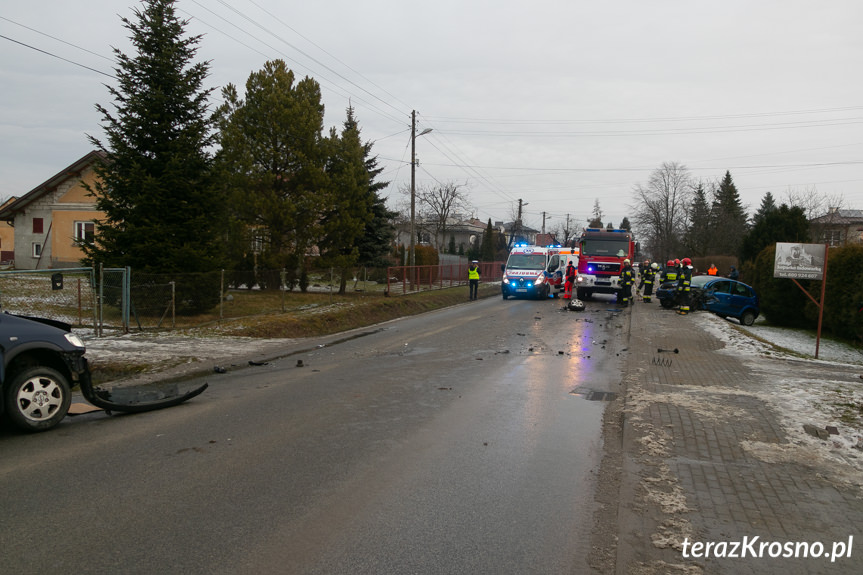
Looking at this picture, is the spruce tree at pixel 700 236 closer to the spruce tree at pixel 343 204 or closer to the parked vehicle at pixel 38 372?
the spruce tree at pixel 343 204

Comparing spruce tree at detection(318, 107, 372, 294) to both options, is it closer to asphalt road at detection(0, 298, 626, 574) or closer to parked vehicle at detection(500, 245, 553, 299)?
parked vehicle at detection(500, 245, 553, 299)

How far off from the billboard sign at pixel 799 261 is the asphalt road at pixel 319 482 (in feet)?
27.8

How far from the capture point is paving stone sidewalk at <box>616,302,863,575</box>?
3.96 m

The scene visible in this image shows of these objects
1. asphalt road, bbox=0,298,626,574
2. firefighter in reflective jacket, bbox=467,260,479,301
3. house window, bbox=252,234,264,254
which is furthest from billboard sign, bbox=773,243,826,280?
house window, bbox=252,234,264,254

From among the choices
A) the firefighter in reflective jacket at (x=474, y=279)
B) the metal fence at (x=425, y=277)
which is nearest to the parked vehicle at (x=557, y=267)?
A: the firefighter in reflective jacket at (x=474, y=279)

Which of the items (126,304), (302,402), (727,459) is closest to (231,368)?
(302,402)

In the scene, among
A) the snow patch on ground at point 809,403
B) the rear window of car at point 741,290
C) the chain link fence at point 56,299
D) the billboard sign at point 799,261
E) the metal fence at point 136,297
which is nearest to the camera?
the snow patch on ground at point 809,403

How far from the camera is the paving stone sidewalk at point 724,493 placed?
396 cm

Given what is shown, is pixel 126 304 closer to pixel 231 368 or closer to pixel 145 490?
pixel 231 368

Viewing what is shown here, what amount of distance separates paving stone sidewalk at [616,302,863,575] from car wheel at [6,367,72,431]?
6.15 meters

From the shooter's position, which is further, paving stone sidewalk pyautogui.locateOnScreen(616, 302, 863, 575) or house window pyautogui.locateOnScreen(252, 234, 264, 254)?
house window pyautogui.locateOnScreen(252, 234, 264, 254)

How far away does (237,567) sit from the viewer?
145 inches

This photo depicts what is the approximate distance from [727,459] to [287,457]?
14.2ft

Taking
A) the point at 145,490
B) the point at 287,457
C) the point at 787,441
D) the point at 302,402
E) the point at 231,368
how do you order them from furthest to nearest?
the point at 231,368, the point at 302,402, the point at 787,441, the point at 287,457, the point at 145,490
